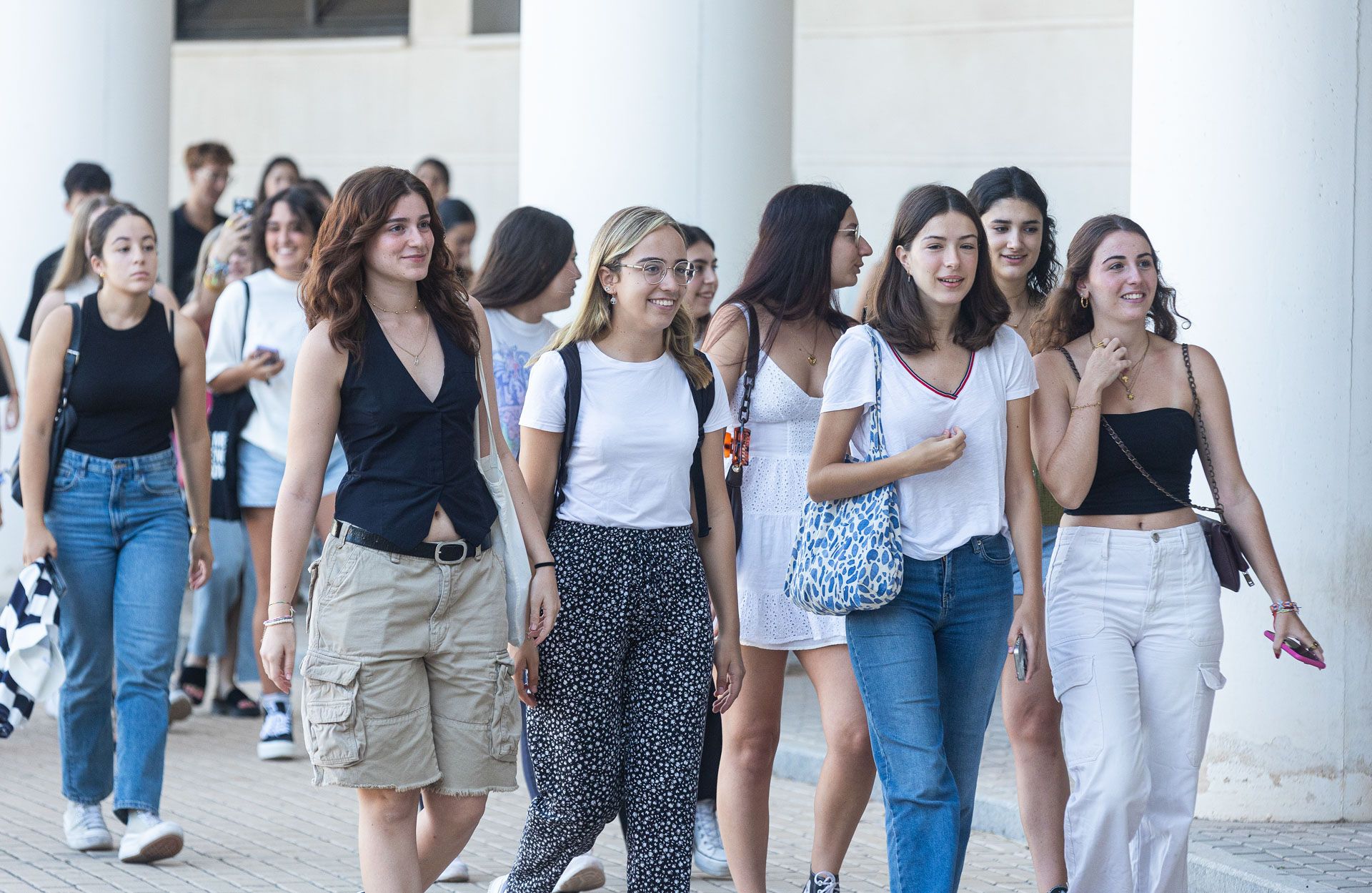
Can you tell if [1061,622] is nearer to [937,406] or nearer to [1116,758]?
[1116,758]

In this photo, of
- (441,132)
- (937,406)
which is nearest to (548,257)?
(937,406)

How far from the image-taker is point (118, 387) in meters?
6.18

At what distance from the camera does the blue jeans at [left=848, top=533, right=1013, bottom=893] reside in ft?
14.4

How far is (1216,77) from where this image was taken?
630cm

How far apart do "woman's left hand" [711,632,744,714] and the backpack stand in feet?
0.94

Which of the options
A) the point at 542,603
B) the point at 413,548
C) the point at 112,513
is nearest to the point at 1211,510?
the point at 542,603

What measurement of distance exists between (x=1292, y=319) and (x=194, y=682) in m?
5.28

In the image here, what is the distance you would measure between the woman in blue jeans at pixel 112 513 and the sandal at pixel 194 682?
7.84ft

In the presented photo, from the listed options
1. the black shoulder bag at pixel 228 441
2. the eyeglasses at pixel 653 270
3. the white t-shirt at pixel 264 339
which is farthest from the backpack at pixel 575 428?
the black shoulder bag at pixel 228 441

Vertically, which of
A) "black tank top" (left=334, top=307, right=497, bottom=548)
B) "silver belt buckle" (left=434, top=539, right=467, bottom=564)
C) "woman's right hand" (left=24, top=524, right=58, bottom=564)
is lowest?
"woman's right hand" (left=24, top=524, right=58, bottom=564)

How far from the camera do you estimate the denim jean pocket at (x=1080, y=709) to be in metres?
4.55

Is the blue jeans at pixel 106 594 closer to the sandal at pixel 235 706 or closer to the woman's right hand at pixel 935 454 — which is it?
the sandal at pixel 235 706

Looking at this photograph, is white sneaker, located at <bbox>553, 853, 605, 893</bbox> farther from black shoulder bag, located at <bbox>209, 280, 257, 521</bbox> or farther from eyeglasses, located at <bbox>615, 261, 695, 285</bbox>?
black shoulder bag, located at <bbox>209, 280, 257, 521</bbox>

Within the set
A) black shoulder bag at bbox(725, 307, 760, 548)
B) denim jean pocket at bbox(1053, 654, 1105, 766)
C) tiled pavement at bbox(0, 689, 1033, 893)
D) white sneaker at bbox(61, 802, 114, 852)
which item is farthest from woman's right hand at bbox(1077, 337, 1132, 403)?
white sneaker at bbox(61, 802, 114, 852)
